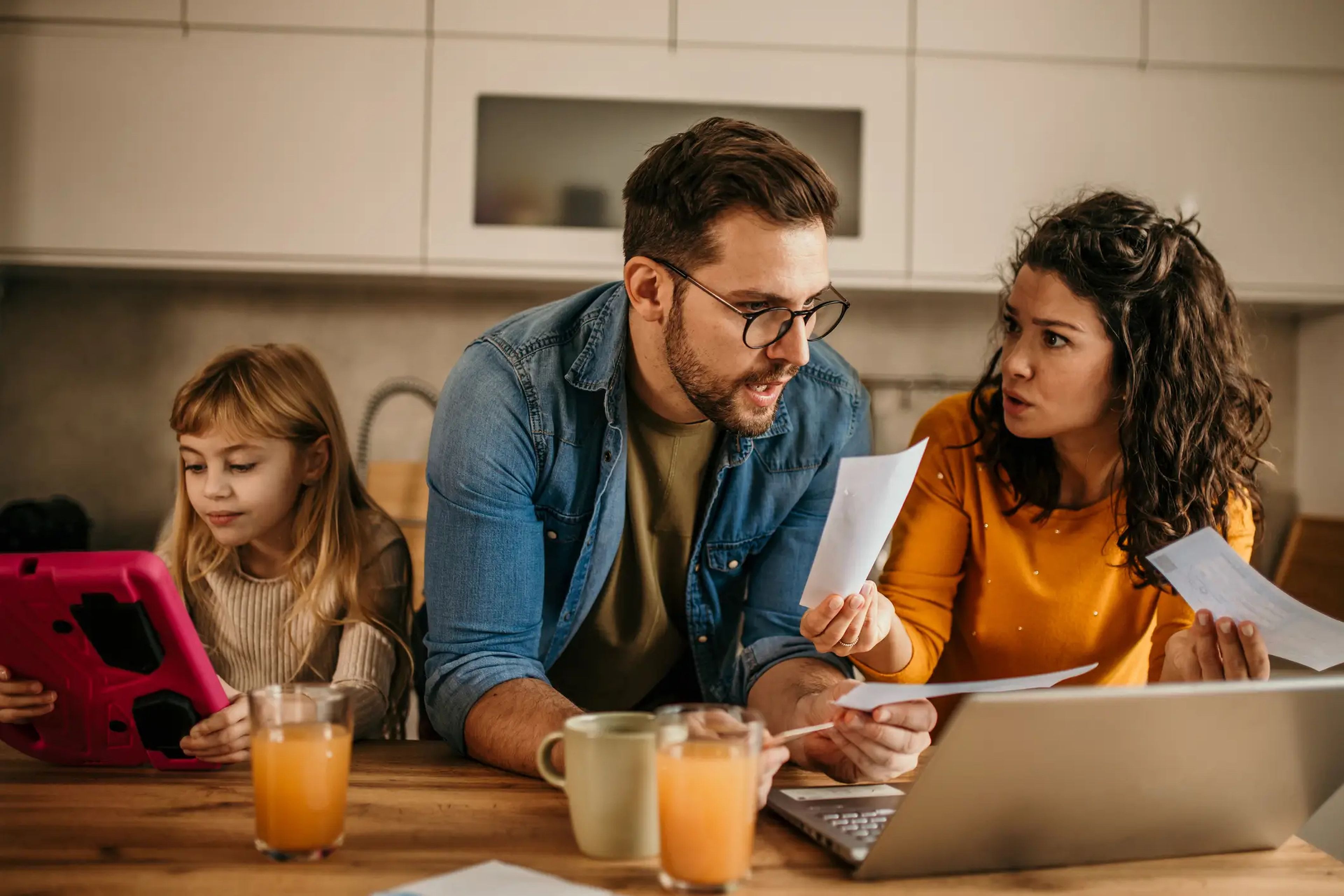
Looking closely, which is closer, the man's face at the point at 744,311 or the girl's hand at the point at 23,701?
the girl's hand at the point at 23,701

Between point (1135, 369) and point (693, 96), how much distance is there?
138 cm

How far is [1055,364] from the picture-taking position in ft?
4.41

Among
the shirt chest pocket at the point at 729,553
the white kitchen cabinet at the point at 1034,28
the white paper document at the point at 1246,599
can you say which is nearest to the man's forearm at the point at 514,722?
the shirt chest pocket at the point at 729,553

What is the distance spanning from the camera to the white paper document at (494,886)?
0.70m

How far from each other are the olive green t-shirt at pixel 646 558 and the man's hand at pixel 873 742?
417 mm

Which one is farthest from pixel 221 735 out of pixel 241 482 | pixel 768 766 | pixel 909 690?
pixel 241 482

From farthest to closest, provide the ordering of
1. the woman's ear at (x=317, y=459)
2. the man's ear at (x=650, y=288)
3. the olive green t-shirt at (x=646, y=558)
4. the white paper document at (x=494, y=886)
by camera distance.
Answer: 1. the woman's ear at (x=317, y=459)
2. the olive green t-shirt at (x=646, y=558)
3. the man's ear at (x=650, y=288)
4. the white paper document at (x=494, y=886)

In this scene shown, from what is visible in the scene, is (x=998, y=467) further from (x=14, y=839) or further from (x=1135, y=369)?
(x=14, y=839)

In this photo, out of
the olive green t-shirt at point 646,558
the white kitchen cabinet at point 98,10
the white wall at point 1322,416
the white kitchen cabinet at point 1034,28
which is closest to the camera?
the olive green t-shirt at point 646,558

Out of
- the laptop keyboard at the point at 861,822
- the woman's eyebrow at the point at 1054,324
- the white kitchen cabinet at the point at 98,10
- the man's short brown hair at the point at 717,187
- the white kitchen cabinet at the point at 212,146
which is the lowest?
the laptop keyboard at the point at 861,822

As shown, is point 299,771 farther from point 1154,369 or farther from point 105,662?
point 1154,369

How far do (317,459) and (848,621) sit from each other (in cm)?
92

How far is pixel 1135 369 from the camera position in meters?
1.36

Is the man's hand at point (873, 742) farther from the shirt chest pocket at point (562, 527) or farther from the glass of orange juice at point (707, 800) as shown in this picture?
the shirt chest pocket at point (562, 527)
